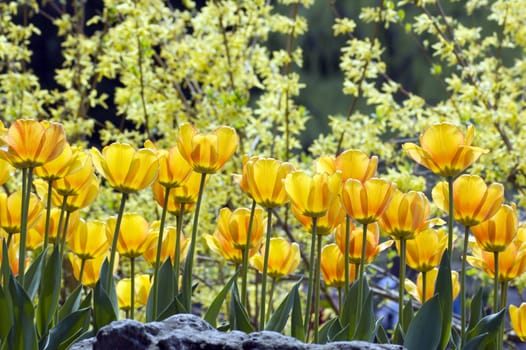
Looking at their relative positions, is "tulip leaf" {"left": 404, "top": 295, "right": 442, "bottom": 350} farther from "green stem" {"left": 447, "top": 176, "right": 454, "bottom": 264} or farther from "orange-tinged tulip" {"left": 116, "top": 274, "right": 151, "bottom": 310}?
"orange-tinged tulip" {"left": 116, "top": 274, "right": 151, "bottom": 310}

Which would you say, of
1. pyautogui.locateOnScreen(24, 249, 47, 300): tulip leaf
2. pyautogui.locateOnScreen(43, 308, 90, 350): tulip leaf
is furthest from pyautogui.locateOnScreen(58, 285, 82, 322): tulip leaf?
pyautogui.locateOnScreen(43, 308, 90, 350): tulip leaf

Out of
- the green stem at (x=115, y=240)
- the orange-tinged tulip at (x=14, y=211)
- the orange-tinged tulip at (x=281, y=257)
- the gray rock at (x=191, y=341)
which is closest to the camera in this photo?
the gray rock at (x=191, y=341)

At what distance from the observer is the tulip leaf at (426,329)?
4.00ft

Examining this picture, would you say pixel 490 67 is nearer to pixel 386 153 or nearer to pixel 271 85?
pixel 386 153

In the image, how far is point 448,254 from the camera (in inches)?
50.9

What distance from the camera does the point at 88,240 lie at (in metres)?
1.51

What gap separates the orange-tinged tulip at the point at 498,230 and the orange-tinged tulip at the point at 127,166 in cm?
54

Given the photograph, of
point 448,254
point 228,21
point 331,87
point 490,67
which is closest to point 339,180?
point 448,254

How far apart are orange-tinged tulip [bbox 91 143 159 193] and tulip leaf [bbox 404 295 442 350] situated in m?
0.46

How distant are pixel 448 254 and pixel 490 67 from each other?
12.9ft

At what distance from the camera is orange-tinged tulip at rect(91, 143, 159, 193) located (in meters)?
1.33

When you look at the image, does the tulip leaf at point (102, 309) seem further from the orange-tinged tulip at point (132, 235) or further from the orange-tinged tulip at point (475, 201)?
the orange-tinged tulip at point (475, 201)

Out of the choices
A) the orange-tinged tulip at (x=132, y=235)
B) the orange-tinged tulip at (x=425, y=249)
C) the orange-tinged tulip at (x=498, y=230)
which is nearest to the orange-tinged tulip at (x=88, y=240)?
the orange-tinged tulip at (x=132, y=235)

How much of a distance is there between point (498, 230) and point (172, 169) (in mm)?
542
